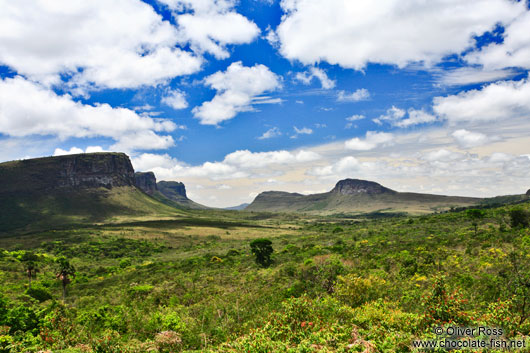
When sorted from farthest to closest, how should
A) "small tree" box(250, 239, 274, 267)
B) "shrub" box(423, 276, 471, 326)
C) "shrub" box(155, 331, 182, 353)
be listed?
1. "small tree" box(250, 239, 274, 267)
2. "shrub" box(155, 331, 182, 353)
3. "shrub" box(423, 276, 471, 326)

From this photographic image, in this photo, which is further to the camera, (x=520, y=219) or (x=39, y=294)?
(x=520, y=219)

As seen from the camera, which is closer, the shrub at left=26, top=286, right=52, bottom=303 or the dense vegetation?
the dense vegetation

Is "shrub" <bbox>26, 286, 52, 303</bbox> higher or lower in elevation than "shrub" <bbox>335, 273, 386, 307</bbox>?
lower

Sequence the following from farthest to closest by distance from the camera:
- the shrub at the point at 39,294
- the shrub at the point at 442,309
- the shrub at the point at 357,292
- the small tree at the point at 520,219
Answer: the small tree at the point at 520,219 < the shrub at the point at 39,294 < the shrub at the point at 357,292 < the shrub at the point at 442,309

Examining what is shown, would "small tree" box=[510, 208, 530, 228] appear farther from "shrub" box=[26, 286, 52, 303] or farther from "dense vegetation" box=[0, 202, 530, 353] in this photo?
"shrub" box=[26, 286, 52, 303]

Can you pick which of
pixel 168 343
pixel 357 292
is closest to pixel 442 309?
pixel 357 292

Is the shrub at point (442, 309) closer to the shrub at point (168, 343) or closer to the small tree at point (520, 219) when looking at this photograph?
the shrub at point (168, 343)

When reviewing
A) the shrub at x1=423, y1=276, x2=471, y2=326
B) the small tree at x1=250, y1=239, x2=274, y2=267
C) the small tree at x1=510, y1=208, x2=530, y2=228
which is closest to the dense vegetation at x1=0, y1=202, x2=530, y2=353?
the shrub at x1=423, y1=276, x2=471, y2=326

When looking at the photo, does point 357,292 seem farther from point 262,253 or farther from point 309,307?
point 262,253

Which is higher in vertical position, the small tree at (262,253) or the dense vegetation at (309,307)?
the dense vegetation at (309,307)


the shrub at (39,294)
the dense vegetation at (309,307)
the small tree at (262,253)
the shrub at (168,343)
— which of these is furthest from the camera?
the small tree at (262,253)

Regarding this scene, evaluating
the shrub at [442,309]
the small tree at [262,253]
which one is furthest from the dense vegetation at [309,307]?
the small tree at [262,253]

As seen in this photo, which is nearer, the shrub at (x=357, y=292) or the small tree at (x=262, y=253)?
the shrub at (x=357, y=292)

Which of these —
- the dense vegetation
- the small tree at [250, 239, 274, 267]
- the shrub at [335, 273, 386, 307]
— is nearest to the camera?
the dense vegetation
